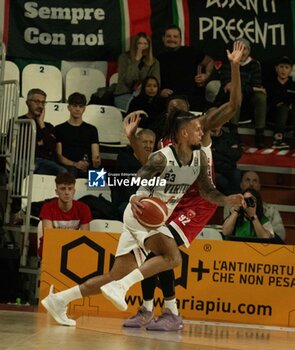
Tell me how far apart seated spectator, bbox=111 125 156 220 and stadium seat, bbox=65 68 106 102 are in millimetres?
1747

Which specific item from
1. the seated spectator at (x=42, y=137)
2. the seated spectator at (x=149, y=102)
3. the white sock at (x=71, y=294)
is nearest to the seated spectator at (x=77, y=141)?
the seated spectator at (x=42, y=137)

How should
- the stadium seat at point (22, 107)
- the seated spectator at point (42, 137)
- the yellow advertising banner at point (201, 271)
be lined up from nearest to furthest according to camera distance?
the yellow advertising banner at point (201, 271) → the seated spectator at point (42, 137) → the stadium seat at point (22, 107)

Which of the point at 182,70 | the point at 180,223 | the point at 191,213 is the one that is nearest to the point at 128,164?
the point at 182,70

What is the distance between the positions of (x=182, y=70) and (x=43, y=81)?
1874 millimetres

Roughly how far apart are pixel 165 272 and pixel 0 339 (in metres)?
2.22

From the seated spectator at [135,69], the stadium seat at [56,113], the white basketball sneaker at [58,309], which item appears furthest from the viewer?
the seated spectator at [135,69]

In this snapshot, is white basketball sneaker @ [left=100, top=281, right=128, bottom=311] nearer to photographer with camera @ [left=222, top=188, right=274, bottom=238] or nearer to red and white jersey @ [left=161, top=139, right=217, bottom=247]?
red and white jersey @ [left=161, top=139, right=217, bottom=247]

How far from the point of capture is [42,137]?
12.8 m

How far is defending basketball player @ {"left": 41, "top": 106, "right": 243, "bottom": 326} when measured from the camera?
29.2 ft

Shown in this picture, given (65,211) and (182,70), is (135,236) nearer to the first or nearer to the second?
(65,211)

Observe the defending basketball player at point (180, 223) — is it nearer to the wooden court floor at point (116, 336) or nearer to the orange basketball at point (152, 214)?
the wooden court floor at point (116, 336)

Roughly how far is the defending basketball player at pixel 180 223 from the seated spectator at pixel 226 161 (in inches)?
123

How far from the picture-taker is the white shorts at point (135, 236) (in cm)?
914

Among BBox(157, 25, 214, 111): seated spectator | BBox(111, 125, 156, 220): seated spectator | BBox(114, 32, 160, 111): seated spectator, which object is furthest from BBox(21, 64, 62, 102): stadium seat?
BBox(111, 125, 156, 220): seated spectator
